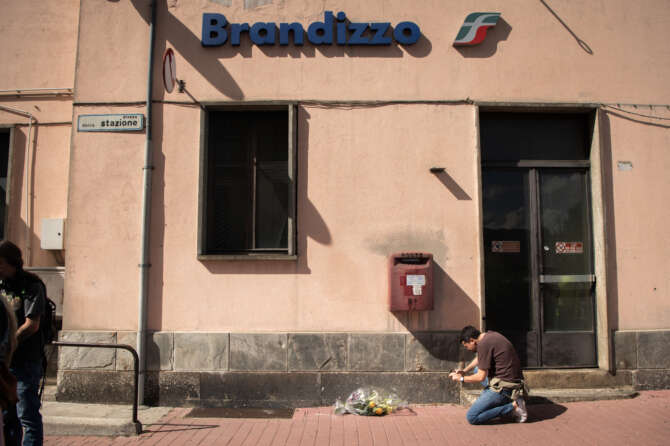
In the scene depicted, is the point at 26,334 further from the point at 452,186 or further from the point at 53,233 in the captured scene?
the point at 452,186

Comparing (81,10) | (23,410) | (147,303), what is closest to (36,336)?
(23,410)

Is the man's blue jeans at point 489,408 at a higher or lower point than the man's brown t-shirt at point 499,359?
lower

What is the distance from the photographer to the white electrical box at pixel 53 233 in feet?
20.2

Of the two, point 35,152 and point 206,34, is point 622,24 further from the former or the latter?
point 35,152

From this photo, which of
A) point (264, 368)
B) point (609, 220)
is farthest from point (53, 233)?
point (609, 220)

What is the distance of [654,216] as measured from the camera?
19.4 ft

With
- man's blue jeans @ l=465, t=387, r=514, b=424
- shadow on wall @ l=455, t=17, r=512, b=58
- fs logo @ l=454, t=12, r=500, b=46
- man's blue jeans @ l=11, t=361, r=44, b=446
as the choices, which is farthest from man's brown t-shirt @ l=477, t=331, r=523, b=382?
man's blue jeans @ l=11, t=361, r=44, b=446

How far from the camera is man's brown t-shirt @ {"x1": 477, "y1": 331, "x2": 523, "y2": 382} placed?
16.1ft

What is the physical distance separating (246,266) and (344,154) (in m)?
1.89

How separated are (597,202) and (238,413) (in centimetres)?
526

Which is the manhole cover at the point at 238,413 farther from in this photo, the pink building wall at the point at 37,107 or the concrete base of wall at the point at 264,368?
the pink building wall at the point at 37,107

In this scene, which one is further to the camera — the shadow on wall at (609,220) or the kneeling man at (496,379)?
the shadow on wall at (609,220)

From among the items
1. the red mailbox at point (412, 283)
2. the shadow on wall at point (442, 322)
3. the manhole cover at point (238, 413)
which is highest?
the red mailbox at point (412, 283)

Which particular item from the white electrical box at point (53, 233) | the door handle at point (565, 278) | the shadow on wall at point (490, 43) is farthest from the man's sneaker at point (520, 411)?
the white electrical box at point (53, 233)
